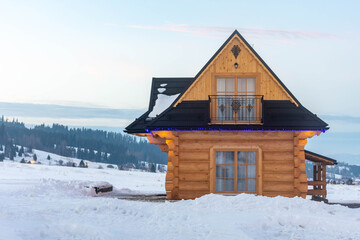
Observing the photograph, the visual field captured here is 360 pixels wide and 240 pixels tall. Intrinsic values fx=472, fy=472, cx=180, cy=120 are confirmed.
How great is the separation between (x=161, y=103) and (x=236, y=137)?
4694 mm

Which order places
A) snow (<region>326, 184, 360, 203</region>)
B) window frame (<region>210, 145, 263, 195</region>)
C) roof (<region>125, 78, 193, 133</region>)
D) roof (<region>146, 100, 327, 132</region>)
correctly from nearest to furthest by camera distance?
roof (<region>146, 100, 327, 132</region>)
window frame (<region>210, 145, 263, 195</region>)
roof (<region>125, 78, 193, 133</region>)
snow (<region>326, 184, 360, 203</region>)

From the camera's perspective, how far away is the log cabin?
19.1 metres

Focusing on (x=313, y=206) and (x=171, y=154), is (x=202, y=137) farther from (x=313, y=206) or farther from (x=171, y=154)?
(x=313, y=206)

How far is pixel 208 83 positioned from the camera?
19.4 metres

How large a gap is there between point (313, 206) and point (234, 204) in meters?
2.51

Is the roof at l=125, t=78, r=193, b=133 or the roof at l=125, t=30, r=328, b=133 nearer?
the roof at l=125, t=30, r=328, b=133

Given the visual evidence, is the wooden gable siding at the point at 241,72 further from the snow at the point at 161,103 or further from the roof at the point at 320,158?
the roof at the point at 320,158

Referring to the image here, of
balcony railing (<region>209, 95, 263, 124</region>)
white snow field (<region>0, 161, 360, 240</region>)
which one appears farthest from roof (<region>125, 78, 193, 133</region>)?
white snow field (<region>0, 161, 360, 240</region>)

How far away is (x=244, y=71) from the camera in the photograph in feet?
63.2

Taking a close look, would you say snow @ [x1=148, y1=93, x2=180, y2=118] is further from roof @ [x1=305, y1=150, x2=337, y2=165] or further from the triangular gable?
roof @ [x1=305, y1=150, x2=337, y2=165]

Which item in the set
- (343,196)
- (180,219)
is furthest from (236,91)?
(343,196)

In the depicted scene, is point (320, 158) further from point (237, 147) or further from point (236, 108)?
point (236, 108)

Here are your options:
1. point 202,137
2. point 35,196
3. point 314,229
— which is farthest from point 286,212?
point 35,196

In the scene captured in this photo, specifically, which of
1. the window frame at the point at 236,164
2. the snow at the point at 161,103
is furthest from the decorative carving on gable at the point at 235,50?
the snow at the point at 161,103
